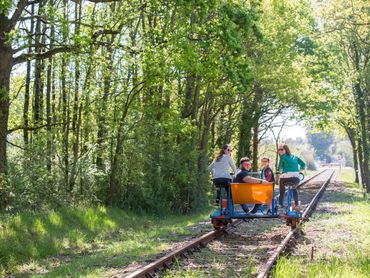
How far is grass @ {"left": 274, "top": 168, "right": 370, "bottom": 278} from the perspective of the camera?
26.4ft

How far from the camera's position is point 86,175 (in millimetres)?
19516

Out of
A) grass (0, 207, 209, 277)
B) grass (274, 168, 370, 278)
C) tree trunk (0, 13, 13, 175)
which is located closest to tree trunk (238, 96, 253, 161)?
grass (274, 168, 370, 278)

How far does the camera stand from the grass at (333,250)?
8055mm

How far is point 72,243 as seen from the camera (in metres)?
13.7

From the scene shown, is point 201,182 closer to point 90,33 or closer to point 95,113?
point 95,113

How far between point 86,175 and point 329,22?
57.1 feet

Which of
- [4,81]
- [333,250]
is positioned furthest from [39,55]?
[333,250]

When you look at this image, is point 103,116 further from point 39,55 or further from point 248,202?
point 248,202

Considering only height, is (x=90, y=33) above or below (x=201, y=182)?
above

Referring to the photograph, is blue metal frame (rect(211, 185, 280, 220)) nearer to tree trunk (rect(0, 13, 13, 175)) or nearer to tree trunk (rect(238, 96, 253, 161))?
tree trunk (rect(0, 13, 13, 175))

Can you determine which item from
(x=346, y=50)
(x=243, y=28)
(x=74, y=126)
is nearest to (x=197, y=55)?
Result: (x=243, y=28)

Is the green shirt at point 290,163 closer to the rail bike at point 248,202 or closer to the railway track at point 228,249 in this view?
the rail bike at point 248,202

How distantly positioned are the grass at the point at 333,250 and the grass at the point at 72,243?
2.90m

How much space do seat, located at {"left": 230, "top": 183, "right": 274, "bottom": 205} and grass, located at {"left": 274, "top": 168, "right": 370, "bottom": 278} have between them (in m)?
1.36
